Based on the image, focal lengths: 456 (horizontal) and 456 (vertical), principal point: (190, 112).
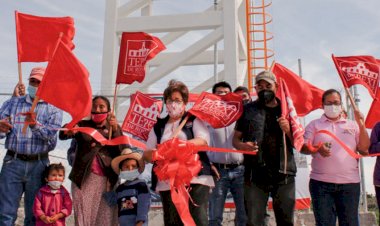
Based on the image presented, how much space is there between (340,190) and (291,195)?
0.68 m

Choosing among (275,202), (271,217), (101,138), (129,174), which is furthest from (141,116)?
(275,202)

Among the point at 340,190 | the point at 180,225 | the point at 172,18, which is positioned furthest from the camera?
Result: the point at 172,18

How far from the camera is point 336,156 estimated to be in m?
4.55

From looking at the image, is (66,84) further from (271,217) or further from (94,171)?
(271,217)

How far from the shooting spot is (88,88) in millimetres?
4301

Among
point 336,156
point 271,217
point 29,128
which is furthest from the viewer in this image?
point 271,217

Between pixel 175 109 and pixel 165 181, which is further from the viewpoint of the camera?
pixel 175 109

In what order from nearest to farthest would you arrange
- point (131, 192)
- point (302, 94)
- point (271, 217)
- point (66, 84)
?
1. point (66, 84)
2. point (131, 192)
3. point (302, 94)
4. point (271, 217)

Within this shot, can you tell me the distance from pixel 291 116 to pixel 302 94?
39.1 inches

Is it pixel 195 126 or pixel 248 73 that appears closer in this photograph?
pixel 195 126

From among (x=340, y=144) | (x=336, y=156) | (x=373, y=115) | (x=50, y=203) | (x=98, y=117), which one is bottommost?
(x=50, y=203)

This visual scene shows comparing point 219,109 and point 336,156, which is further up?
point 219,109

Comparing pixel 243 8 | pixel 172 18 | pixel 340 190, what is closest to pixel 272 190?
pixel 340 190

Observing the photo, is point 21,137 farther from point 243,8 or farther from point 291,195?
point 243,8
